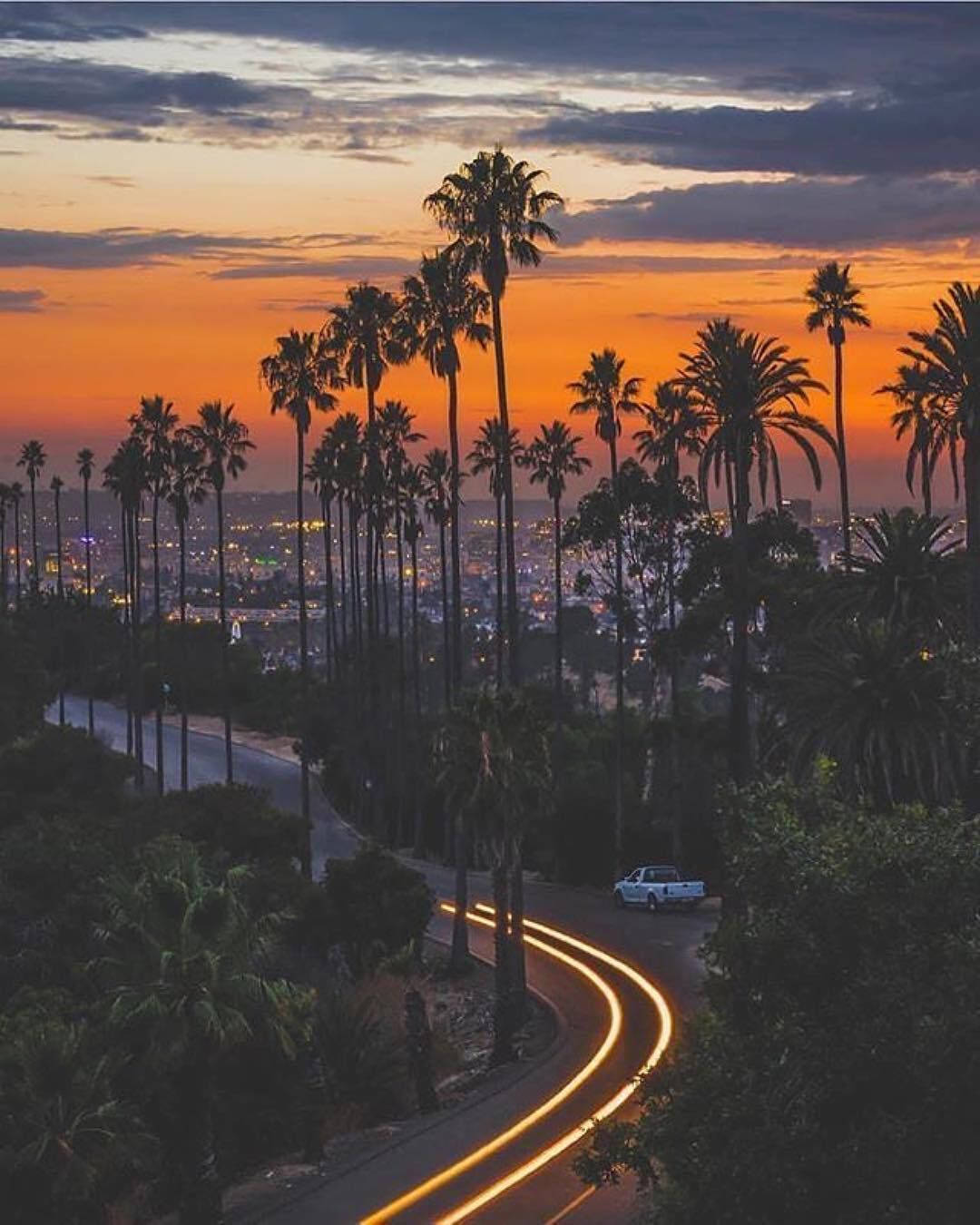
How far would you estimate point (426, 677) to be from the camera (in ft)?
600

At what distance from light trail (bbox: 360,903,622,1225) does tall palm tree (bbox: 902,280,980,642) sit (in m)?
13.2

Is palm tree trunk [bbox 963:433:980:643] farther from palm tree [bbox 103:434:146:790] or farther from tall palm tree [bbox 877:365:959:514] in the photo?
palm tree [bbox 103:434:146:790]

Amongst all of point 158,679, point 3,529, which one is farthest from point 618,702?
point 3,529

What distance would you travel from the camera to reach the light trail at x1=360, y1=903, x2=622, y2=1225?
33.3 metres

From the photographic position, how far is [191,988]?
101 feet

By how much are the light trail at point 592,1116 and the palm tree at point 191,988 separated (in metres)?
4.31

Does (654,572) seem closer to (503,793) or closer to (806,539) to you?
(806,539)

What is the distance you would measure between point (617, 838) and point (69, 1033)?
4414cm

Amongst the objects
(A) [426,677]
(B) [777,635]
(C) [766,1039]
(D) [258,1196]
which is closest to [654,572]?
(B) [777,635]

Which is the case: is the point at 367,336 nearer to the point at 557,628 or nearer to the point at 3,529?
the point at 557,628

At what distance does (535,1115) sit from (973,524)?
17413 millimetres

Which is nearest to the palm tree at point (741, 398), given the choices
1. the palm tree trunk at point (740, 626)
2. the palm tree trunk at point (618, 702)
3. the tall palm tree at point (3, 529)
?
the palm tree trunk at point (740, 626)

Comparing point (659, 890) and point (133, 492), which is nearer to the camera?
point (659, 890)

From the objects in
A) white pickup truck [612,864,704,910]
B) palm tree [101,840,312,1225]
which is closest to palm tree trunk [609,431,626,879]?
white pickup truck [612,864,704,910]
